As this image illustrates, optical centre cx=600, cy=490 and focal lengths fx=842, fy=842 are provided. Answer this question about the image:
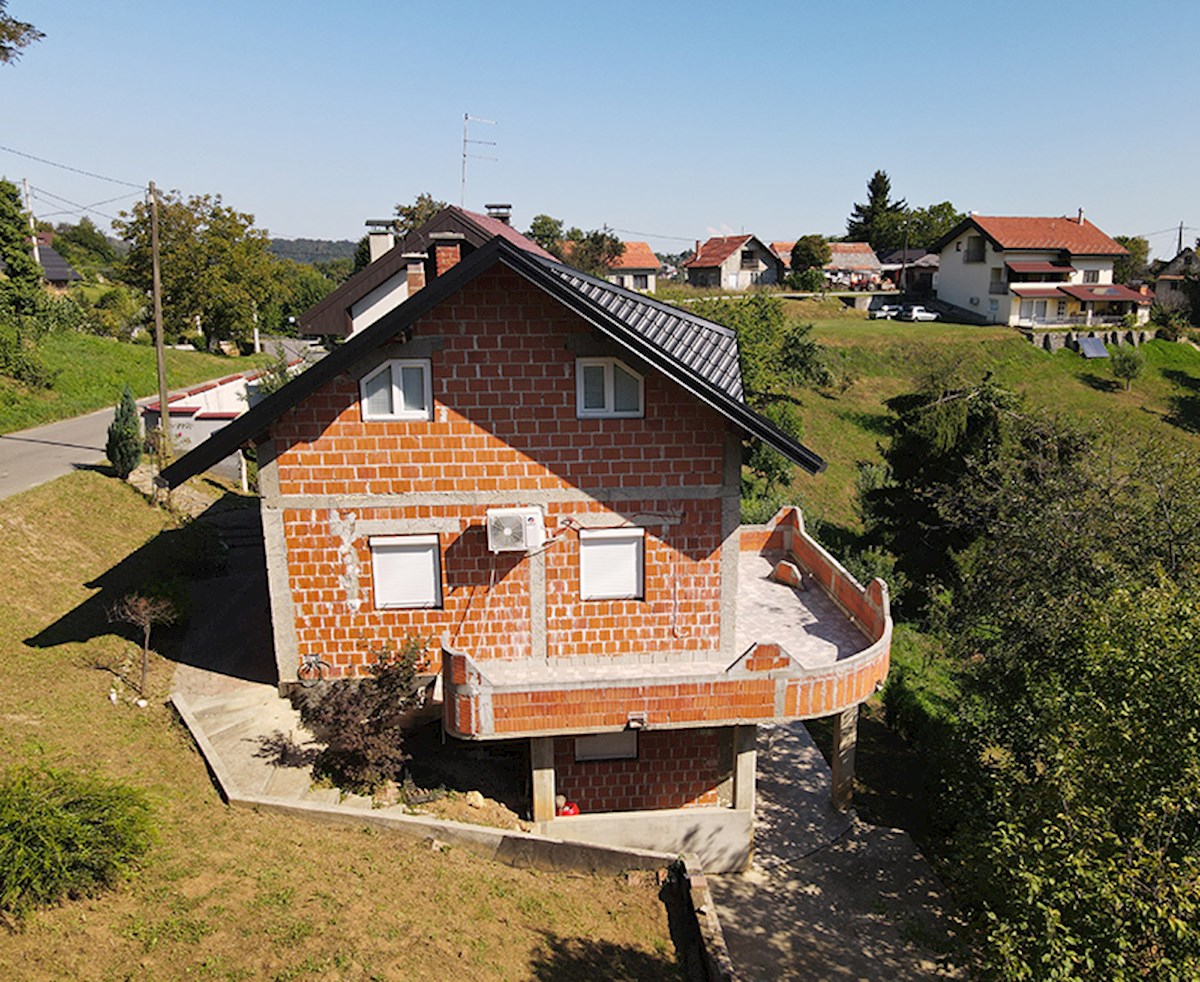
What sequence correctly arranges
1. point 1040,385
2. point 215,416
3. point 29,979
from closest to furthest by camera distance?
1. point 29,979
2. point 215,416
3. point 1040,385

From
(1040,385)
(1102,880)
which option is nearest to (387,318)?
(1102,880)

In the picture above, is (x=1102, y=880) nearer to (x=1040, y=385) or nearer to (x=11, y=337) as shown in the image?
(x=11, y=337)

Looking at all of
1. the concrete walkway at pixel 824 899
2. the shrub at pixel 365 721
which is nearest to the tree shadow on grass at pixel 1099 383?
the concrete walkway at pixel 824 899

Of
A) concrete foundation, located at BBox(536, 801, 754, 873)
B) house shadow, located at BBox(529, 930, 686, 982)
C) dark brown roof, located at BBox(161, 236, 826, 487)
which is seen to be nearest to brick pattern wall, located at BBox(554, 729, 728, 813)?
concrete foundation, located at BBox(536, 801, 754, 873)

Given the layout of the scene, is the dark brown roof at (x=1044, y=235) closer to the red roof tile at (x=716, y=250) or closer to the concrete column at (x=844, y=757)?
the red roof tile at (x=716, y=250)

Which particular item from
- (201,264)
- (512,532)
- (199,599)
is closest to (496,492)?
(512,532)

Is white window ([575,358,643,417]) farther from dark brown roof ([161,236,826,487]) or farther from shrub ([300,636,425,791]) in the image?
shrub ([300,636,425,791])
